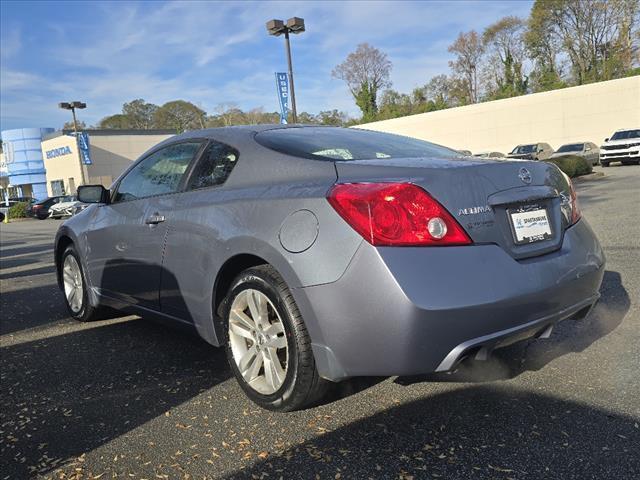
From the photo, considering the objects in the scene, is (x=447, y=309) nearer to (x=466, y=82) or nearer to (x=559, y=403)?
(x=559, y=403)

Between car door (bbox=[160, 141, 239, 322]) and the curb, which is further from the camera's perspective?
the curb

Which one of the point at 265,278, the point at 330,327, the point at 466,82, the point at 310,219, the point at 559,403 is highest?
the point at 466,82

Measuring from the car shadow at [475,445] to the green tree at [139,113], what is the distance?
97.7 m

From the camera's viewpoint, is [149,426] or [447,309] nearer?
[447,309]

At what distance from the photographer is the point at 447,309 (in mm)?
2139

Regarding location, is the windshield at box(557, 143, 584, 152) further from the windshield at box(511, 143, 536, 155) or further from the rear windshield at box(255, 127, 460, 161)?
the rear windshield at box(255, 127, 460, 161)

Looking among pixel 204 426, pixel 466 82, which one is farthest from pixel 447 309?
pixel 466 82

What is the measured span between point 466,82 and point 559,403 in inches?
2632

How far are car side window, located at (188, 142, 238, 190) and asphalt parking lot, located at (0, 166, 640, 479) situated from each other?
1.17m

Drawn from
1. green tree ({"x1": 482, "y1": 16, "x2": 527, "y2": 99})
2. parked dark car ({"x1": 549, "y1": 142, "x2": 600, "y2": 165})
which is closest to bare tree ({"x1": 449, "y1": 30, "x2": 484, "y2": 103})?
green tree ({"x1": 482, "y1": 16, "x2": 527, "y2": 99})

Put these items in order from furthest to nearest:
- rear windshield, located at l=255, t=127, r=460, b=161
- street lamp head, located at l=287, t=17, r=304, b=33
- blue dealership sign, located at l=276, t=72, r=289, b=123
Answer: blue dealership sign, located at l=276, t=72, r=289, b=123 → street lamp head, located at l=287, t=17, r=304, b=33 → rear windshield, located at l=255, t=127, r=460, b=161

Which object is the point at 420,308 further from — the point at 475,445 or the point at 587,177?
the point at 587,177

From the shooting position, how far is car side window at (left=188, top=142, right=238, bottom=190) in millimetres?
3139

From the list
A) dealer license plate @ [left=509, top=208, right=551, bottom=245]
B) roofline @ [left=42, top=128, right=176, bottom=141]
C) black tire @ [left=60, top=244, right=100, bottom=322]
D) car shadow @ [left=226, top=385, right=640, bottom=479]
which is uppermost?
roofline @ [left=42, top=128, right=176, bottom=141]
